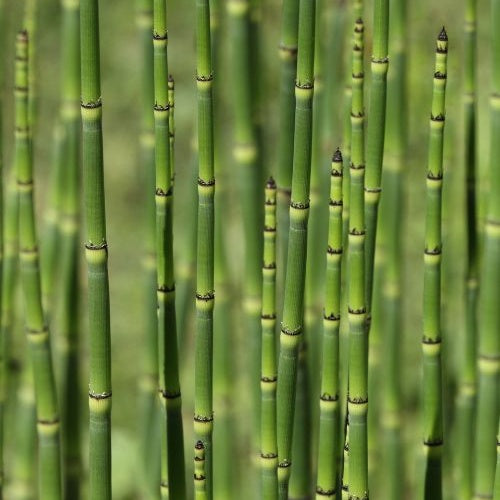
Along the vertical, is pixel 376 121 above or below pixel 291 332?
above

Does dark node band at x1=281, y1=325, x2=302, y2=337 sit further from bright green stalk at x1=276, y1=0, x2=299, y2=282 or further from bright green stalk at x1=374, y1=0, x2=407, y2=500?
bright green stalk at x1=374, y1=0, x2=407, y2=500

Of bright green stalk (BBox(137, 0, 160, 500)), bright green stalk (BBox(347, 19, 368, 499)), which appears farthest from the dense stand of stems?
bright green stalk (BBox(347, 19, 368, 499))

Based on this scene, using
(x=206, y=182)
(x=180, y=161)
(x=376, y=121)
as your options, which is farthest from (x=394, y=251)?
(x=180, y=161)

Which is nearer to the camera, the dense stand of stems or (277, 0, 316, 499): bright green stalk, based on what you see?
(277, 0, 316, 499): bright green stalk

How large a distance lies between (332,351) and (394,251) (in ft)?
1.44

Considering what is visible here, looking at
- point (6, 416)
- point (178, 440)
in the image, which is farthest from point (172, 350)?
point (6, 416)

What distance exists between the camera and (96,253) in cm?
79

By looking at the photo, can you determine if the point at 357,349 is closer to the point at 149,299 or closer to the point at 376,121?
the point at 376,121

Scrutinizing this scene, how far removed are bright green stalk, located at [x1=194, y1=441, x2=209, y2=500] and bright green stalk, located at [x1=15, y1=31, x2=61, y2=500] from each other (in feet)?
0.79

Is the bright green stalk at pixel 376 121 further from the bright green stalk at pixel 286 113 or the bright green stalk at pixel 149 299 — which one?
the bright green stalk at pixel 149 299

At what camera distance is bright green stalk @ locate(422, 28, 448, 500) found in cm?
85

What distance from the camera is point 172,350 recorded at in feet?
2.91

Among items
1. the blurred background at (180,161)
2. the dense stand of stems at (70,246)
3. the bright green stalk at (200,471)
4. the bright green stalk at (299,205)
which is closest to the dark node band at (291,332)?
the bright green stalk at (299,205)

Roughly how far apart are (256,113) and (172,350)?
0.42m
